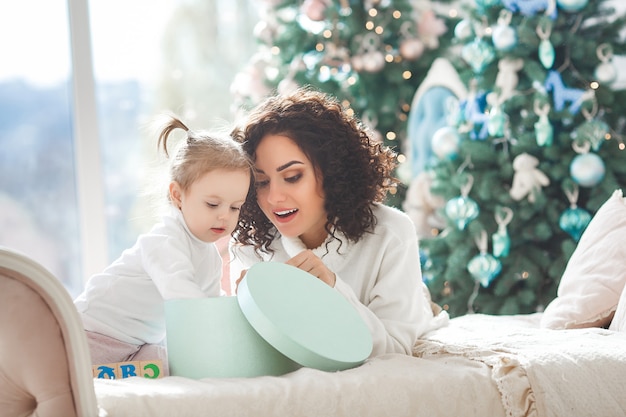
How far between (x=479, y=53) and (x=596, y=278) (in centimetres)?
167

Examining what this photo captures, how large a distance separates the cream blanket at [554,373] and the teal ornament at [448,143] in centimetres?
202

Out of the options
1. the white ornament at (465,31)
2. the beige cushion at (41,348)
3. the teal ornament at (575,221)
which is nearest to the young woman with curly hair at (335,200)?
the beige cushion at (41,348)

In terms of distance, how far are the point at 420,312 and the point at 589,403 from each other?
55cm

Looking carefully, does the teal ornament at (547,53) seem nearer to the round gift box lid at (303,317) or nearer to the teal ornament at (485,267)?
the teal ornament at (485,267)

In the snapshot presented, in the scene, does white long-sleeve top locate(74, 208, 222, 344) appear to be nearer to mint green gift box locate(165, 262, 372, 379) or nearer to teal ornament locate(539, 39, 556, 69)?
mint green gift box locate(165, 262, 372, 379)

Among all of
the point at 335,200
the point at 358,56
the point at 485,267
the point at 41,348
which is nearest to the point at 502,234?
the point at 485,267

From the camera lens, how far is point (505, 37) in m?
3.68

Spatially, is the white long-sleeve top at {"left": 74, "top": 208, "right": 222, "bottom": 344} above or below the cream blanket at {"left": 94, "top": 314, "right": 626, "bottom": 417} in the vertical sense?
above

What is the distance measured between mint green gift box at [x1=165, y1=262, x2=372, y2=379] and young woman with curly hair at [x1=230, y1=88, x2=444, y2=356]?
393mm

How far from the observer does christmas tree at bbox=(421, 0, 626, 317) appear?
360 centimetres

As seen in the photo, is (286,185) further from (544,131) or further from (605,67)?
(605,67)

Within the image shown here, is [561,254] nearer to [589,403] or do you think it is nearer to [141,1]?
[589,403]

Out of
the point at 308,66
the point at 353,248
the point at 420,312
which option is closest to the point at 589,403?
the point at 420,312

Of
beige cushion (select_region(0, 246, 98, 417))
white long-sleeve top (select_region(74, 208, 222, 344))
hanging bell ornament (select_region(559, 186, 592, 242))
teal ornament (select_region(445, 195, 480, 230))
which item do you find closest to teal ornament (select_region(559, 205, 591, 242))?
hanging bell ornament (select_region(559, 186, 592, 242))
